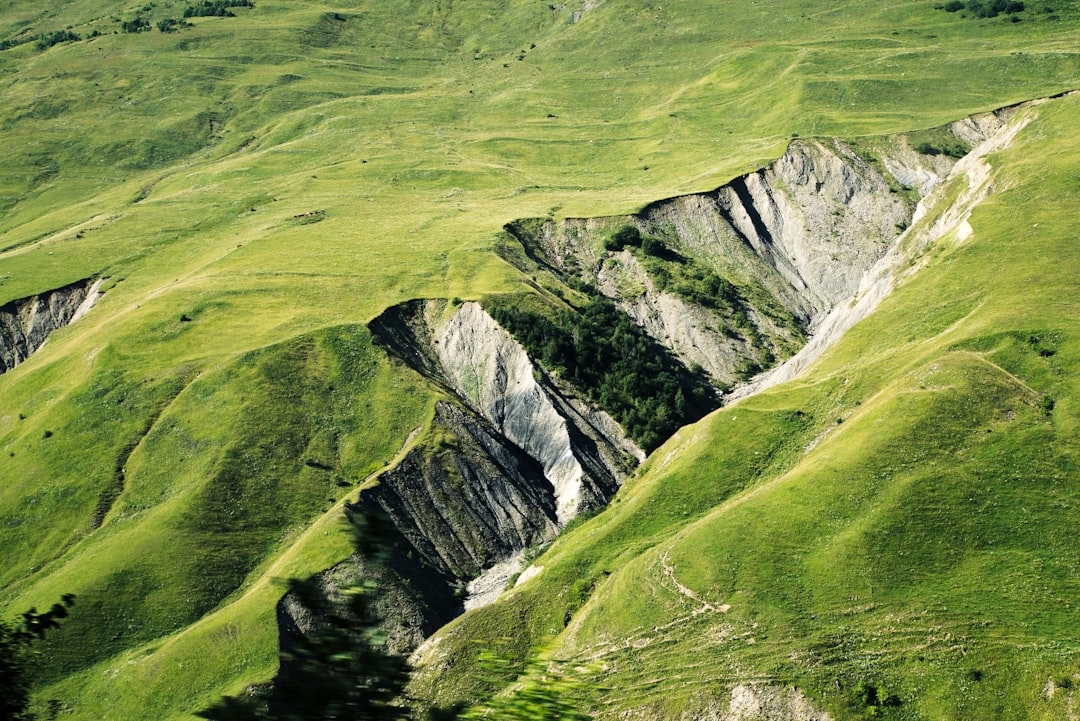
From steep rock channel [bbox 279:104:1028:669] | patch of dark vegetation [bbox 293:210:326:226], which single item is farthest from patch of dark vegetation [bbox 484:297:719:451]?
patch of dark vegetation [bbox 293:210:326:226]

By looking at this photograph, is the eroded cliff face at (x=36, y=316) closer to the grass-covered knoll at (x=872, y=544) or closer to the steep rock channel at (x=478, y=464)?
the steep rock channel at (x=478, y=464)

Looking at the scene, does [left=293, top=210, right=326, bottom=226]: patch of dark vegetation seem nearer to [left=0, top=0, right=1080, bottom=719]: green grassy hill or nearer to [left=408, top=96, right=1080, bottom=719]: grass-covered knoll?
[left=0, top=0, right=1080, bottom=719]: green grassy hill

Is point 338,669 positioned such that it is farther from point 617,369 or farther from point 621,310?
point 621,310

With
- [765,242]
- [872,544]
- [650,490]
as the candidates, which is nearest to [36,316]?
[650,490]

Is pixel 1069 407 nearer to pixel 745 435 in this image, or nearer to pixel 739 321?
pixel 745 435

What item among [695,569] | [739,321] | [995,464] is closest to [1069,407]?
[995,464]

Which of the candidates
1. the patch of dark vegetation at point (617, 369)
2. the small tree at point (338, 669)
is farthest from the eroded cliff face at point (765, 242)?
the small tree at point (338, 669)

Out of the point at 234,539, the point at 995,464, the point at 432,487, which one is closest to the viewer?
the point at 995,464
